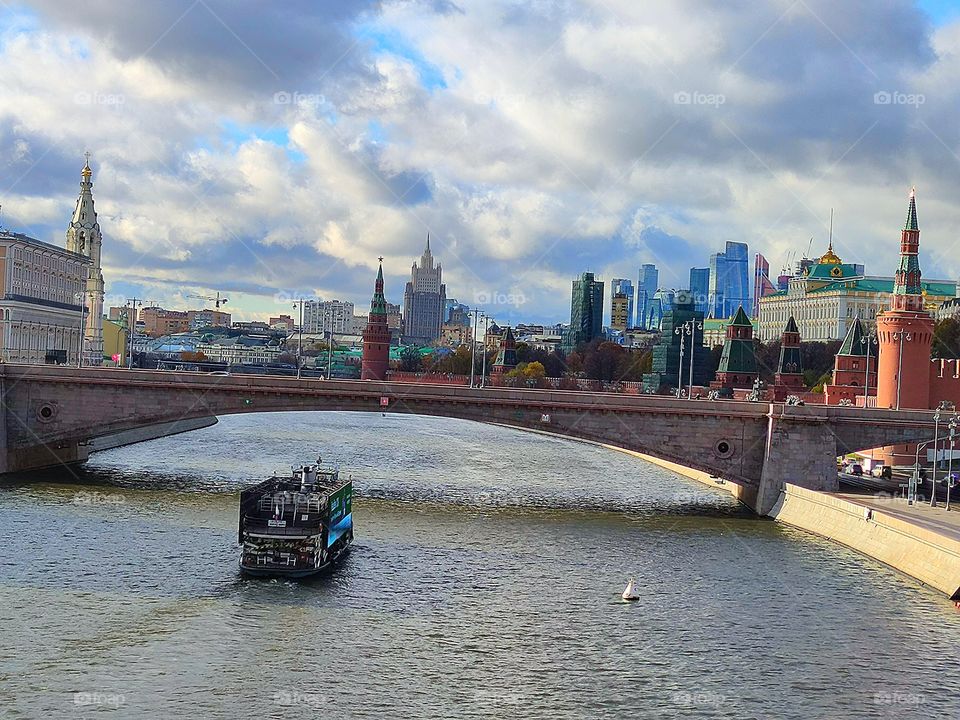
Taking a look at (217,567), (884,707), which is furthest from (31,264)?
(884,707)

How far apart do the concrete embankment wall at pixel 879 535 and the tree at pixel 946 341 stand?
81.4 m

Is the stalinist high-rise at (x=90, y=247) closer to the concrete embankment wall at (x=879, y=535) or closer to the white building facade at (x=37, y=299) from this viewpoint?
the white building facade at (x=37, y=299)

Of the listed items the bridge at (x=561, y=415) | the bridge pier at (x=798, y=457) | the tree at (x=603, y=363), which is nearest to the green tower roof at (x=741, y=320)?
the tree at (x=603, y=363)

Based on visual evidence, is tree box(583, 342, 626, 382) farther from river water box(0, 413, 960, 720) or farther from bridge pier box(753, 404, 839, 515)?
river water box(0, 413, 960, 720)

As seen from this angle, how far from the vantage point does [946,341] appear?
5531 inches

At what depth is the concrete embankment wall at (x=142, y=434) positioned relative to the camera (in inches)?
3418

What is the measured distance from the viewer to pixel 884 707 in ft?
108

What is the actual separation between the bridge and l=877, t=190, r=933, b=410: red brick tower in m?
14.5

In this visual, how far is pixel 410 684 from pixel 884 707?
1275cm

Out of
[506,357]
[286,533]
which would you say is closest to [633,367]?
[506,357]

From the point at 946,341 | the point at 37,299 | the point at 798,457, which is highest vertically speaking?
the point at 946,341

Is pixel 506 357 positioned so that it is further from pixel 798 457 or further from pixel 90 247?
pixel 798 457

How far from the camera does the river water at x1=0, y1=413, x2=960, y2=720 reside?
3241 cm

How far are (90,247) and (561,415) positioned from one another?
122074 millimetres
